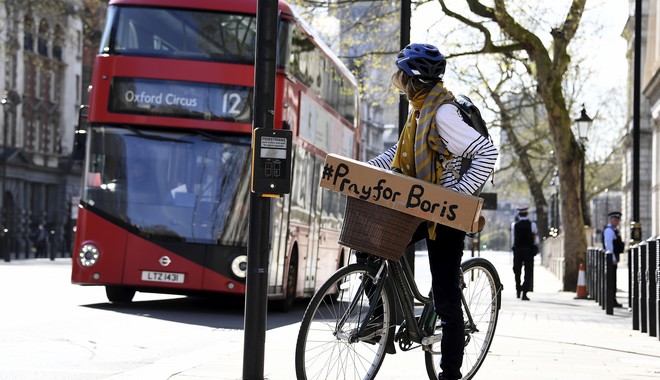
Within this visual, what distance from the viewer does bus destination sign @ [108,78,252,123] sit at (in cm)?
1609

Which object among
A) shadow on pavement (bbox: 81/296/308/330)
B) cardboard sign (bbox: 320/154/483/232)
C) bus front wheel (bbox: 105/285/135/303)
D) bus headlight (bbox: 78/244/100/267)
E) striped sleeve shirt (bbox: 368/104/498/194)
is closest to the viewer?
cardboard sign (bbox: 320/154/483/232)

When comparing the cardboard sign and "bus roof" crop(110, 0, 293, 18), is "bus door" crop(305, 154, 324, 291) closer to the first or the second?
"bus roof" crop(110, 0, 293, 18)

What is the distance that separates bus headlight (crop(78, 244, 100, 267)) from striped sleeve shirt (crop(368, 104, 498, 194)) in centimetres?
981

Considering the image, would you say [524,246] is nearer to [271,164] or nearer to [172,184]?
[172,184]

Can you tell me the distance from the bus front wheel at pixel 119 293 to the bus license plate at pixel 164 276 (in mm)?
1535

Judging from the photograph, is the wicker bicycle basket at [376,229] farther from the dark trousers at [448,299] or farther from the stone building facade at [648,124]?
the stone building facade at [648,124]

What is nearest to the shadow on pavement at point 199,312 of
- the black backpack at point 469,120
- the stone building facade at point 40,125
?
the black backpack at point 469,120

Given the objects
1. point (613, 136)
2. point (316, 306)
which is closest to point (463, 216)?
point (316, 306)

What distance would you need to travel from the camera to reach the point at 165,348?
11.4 m

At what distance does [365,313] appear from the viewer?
Result: 682cm

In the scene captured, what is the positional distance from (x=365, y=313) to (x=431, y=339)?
604mm

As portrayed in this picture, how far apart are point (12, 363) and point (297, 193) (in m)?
8.79

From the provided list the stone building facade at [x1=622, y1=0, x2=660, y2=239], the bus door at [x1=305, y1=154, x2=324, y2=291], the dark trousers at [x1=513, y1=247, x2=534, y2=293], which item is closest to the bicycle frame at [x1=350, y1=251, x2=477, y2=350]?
the bus door at [x1=305, y1=154, x2=324, y2=291]

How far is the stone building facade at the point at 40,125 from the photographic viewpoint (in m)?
66.4
